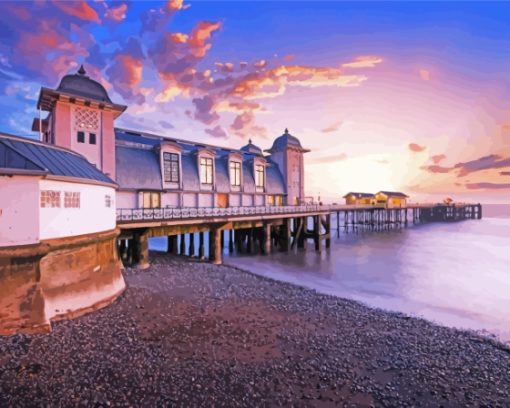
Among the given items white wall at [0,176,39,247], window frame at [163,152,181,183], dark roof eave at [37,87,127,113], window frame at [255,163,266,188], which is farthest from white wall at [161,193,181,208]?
white wall at [0,176,39,247]

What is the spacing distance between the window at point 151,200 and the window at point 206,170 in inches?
161

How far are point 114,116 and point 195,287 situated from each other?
A: 13.0m

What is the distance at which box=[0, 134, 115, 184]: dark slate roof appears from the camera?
7.24m

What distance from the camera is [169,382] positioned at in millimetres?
5477

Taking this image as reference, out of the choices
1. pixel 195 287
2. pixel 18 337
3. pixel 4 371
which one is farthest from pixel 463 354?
pixel 18 337

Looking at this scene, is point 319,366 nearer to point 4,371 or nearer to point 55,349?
point 55,349

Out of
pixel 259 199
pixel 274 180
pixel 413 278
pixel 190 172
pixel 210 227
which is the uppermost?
pixel 190 172

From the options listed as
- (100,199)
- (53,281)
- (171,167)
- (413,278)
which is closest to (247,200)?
(171,167)

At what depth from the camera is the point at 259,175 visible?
27.9 metres

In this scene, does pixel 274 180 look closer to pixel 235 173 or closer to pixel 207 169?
pixel 235 173

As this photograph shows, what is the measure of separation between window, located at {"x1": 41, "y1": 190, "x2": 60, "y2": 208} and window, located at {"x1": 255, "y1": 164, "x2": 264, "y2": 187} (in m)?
20.3

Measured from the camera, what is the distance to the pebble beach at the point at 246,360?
17.0ft

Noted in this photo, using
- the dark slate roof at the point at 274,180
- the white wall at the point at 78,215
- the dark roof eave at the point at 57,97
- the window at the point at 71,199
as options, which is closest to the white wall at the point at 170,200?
the dark roof eave at the point at 57,97

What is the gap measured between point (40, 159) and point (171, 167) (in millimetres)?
12696
